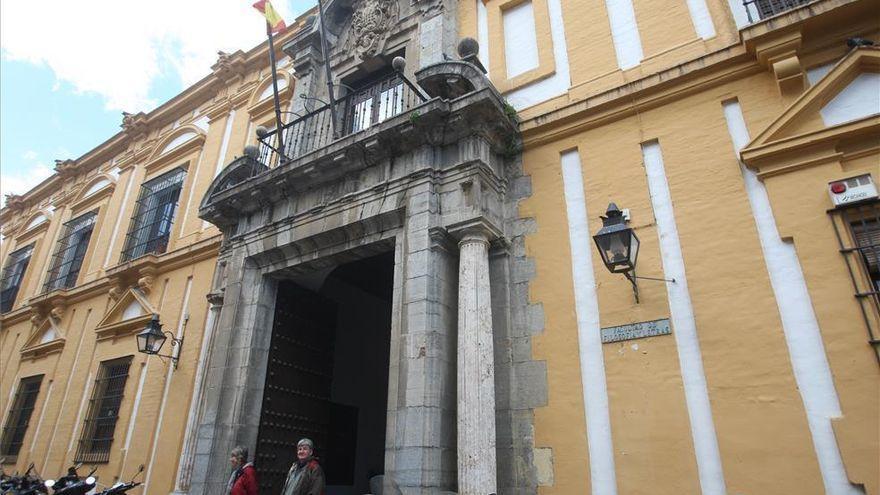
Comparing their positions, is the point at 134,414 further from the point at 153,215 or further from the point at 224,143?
the point at 224,143

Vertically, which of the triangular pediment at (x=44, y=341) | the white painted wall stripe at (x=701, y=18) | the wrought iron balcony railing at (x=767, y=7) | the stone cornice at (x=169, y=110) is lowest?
the triangular pediment at (x=44, y=341)

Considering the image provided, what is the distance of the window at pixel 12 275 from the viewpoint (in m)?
15.5

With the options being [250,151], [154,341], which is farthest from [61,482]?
[250,151]

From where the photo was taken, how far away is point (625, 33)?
6457 mm

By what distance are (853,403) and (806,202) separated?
1.63m

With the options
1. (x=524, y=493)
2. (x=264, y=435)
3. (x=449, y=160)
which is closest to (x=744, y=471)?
(x=524, y=493)

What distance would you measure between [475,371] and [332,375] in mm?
3633

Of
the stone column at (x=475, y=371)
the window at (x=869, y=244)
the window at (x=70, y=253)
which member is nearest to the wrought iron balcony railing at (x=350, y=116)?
the stone column at (x=475, y=371)

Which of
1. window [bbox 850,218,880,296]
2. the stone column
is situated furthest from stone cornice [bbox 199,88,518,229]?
window [bbox 850,218,880,296]

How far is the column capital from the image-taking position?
18.1ft

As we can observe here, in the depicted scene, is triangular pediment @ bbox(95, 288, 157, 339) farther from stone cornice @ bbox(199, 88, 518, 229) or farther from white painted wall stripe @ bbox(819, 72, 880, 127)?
white painted wall stripe @ bbox(819, 72, 880, 127)

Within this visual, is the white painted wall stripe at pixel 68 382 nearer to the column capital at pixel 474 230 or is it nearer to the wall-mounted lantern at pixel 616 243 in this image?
the column capital at pixel 474 230

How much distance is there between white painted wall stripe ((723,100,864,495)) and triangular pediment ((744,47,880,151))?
422mm

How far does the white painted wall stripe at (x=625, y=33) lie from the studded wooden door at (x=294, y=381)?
5.03 metres
